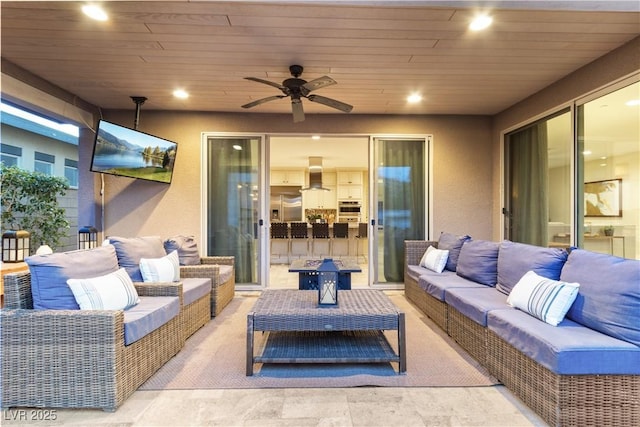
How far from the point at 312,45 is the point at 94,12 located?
158 centimetres

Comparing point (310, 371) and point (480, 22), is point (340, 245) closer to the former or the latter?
point (310, 371)

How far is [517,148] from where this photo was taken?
4430 millimetres

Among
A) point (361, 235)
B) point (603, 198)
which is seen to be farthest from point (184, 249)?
point (603, 198)

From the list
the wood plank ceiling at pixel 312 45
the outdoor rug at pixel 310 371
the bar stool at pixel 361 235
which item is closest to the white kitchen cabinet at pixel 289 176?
the bar stool at pixel 361 235

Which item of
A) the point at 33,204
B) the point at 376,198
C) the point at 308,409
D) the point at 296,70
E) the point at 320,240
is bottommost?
the point at 308,409

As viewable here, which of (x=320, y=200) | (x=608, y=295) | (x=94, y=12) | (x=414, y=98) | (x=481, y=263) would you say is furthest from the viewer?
(x=320, y=200)

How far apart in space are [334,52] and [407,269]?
2.77 m

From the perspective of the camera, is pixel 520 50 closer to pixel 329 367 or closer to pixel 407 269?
pixel 407 269

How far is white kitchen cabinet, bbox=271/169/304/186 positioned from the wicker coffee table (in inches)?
271

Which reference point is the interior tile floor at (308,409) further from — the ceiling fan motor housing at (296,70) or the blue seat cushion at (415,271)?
the ceiling fan motor housing at (296,70)

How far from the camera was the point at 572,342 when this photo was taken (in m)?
1.68

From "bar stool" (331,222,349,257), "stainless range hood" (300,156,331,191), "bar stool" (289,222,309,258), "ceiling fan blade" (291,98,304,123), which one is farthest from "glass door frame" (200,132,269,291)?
"stainless range hood" (300,156,331,191)

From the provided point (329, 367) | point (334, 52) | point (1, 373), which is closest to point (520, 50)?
point (334, 52)

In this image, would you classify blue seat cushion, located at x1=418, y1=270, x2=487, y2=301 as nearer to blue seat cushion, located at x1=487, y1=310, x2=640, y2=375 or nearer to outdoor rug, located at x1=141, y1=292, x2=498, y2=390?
outdoor rug, located at x1=141, y1=292, x2=498, y2=390
